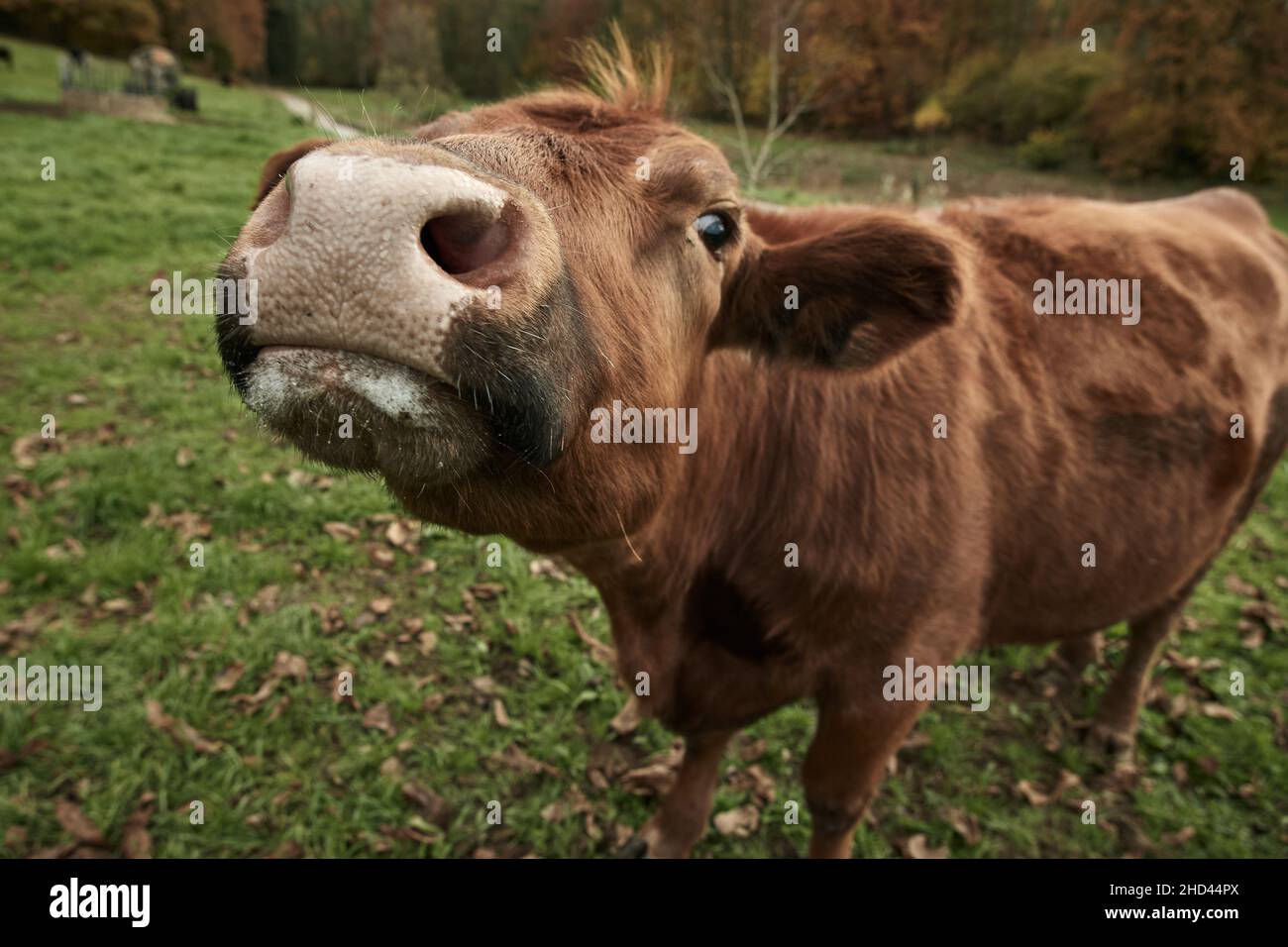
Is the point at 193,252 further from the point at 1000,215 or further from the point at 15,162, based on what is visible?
the point at 1000,215

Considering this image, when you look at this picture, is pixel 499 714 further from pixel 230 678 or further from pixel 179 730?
pixel 179 730

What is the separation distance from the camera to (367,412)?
4.55 ft

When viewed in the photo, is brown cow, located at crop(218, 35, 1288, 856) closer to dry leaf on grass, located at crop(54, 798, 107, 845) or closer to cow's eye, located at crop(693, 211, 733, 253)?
cow's eye, located at crop(693, 211, 733, 253)

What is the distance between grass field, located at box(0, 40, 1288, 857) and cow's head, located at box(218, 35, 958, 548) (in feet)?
6.45

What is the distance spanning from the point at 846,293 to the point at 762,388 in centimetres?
53

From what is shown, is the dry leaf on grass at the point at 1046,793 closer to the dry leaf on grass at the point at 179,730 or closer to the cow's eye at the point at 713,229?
the cow's eye at the point at 713,229

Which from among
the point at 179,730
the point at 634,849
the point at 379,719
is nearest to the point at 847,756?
the point at 634,849

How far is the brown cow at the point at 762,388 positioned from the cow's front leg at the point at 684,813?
17 mm

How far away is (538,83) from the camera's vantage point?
9.65 feet

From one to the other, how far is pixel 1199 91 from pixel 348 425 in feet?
128

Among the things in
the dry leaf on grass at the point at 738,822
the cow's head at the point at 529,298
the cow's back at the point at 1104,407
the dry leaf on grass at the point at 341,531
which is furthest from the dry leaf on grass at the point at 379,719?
the cow's back at the point at 1104,407

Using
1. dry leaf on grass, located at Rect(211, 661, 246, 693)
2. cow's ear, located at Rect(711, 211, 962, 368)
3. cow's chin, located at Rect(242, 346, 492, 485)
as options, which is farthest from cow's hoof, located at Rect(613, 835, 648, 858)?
cow's chin, located at Rect(242, 346, 492, 485)

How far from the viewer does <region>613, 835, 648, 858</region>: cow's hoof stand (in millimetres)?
3578
